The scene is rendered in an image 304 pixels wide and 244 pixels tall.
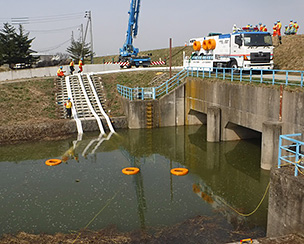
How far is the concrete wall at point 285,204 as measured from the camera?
26.1 ft

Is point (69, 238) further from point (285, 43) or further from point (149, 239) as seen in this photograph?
point (285, 43)

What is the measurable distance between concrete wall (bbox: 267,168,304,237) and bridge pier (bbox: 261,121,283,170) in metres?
5.32

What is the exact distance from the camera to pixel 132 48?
132ft

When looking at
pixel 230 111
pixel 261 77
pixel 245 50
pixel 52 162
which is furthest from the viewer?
pixel 245 50

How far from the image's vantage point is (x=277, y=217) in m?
8.68

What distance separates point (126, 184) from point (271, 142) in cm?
654

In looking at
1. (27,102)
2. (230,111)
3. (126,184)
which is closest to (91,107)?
(27,102)

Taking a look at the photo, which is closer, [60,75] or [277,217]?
[277,217]

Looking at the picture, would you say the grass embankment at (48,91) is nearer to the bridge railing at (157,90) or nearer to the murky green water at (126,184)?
the bridge railing at (157,90)

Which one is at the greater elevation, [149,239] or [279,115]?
[279,115]

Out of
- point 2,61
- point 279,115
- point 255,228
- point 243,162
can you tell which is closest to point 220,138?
point 243,162

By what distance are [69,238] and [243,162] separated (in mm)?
10034

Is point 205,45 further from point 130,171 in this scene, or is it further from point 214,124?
point 130,171

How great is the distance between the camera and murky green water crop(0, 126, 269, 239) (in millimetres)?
10766
